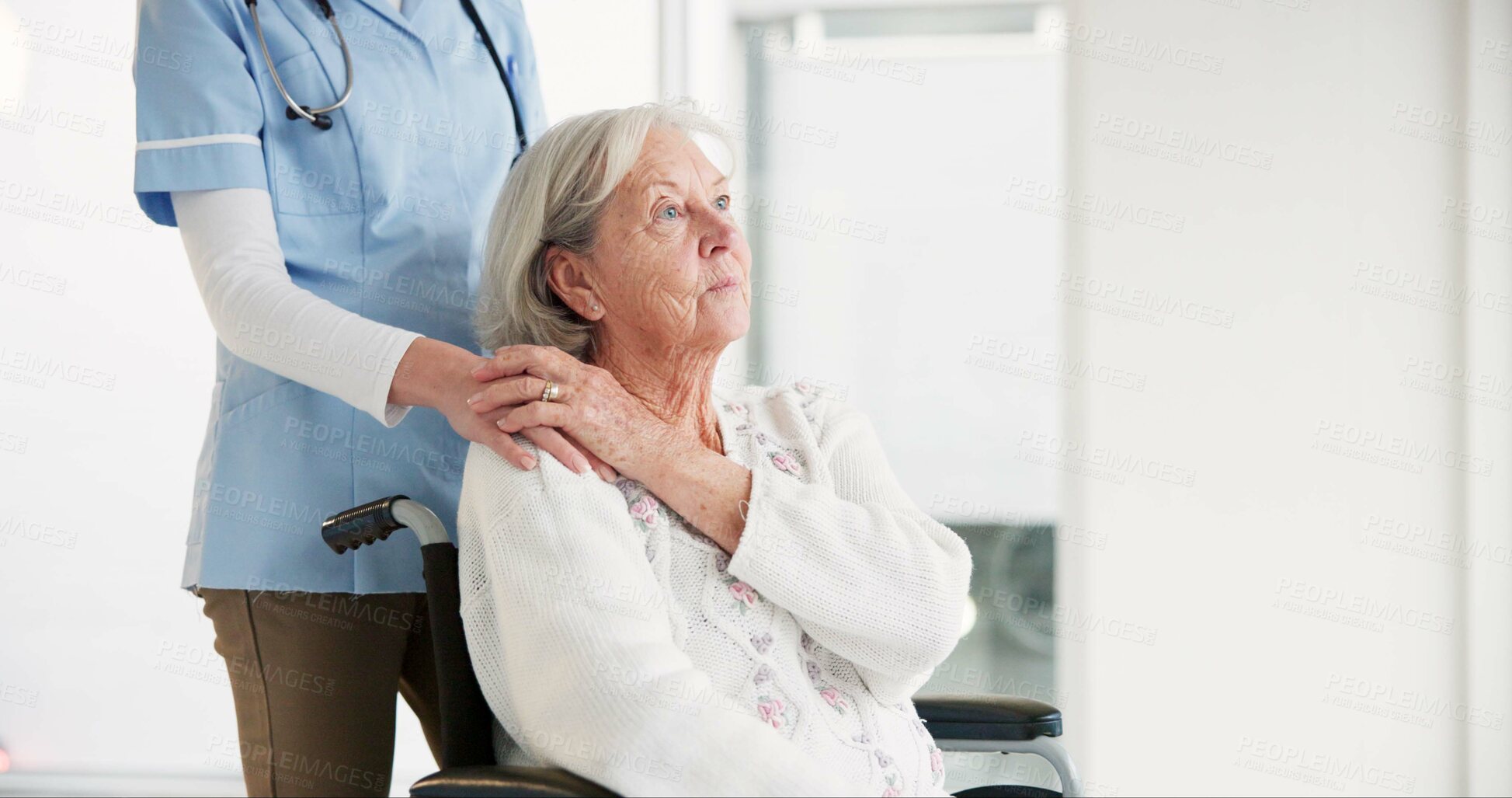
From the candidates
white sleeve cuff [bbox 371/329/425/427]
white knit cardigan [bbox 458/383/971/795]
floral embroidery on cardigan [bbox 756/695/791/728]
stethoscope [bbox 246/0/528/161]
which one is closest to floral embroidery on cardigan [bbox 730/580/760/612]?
white knit cardigan [bbox 458/383/971/795]

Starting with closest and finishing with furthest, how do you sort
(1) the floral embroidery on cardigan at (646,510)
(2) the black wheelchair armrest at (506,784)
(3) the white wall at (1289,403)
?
(2) the black wheelchair armrest at (506,784) < (1) the floral embroidery on cardigan at (646,510) < (3) the white wall at (1289,403)

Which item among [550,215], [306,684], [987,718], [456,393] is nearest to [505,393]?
[456,393]

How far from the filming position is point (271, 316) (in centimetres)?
117

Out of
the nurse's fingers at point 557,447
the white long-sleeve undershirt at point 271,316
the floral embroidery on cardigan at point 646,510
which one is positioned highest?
the white long-sleeve undershirt at point 271,316

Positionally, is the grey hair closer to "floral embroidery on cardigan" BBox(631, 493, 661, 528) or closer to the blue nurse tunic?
the blue nurse tunic

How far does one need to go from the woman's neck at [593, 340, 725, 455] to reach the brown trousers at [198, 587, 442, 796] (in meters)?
0.42

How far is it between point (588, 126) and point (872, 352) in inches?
59.9

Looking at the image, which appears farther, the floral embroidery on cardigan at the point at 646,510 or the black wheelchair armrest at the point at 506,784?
the floral embroidery on cardigan at the point at 646,510

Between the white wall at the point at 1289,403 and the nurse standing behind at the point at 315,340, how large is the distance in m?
1.78

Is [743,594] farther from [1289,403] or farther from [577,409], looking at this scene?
[1289,403]

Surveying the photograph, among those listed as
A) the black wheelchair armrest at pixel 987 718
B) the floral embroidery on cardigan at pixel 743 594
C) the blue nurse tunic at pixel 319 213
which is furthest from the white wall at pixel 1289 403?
the blue nurse tunic at pixel 319 213

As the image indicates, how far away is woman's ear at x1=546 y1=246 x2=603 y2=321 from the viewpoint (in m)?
1.42

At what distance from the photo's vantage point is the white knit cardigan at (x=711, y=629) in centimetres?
105

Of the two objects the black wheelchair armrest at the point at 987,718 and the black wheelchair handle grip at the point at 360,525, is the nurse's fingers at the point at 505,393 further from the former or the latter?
the black wheelchair armrest at the point at 987,718
